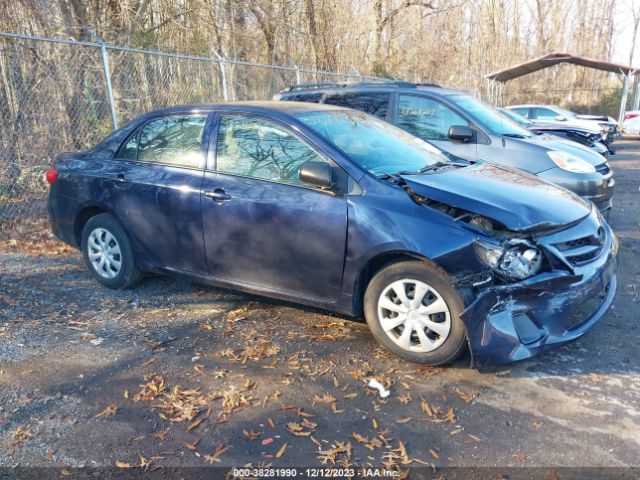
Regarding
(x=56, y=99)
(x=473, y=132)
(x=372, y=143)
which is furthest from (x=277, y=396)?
(x=56, y=99)

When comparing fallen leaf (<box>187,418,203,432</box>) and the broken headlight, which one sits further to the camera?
the broken headlight

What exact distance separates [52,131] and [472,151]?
19.3 feet

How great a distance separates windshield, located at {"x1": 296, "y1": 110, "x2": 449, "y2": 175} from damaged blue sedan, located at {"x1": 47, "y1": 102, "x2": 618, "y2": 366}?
0.06 feet

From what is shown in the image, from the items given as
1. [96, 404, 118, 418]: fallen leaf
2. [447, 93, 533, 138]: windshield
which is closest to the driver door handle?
[96, 404, 118, 418]: fallen leaf

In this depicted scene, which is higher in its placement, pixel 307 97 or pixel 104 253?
pixel 307 97

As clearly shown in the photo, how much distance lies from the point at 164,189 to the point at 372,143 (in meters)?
1.73

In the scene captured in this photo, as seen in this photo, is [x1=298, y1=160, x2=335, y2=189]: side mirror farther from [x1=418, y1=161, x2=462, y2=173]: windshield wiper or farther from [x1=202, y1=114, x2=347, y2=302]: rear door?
[x1=418, y1=161, x2=462, y2=173]: windshield wiper

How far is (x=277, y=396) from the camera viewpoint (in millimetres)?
3125

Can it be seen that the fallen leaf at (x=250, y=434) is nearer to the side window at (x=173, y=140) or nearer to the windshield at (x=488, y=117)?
the side window at (x=173, y=140)

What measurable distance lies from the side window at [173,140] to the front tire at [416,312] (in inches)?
72.5

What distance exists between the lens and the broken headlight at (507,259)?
10.2 feet

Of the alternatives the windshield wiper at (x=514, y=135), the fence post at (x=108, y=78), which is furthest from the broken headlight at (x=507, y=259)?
the fence post at (x=108, y=78)

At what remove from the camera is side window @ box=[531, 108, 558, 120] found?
17.1 meters

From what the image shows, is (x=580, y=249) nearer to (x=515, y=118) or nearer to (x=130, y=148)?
(x=130, y=148)
